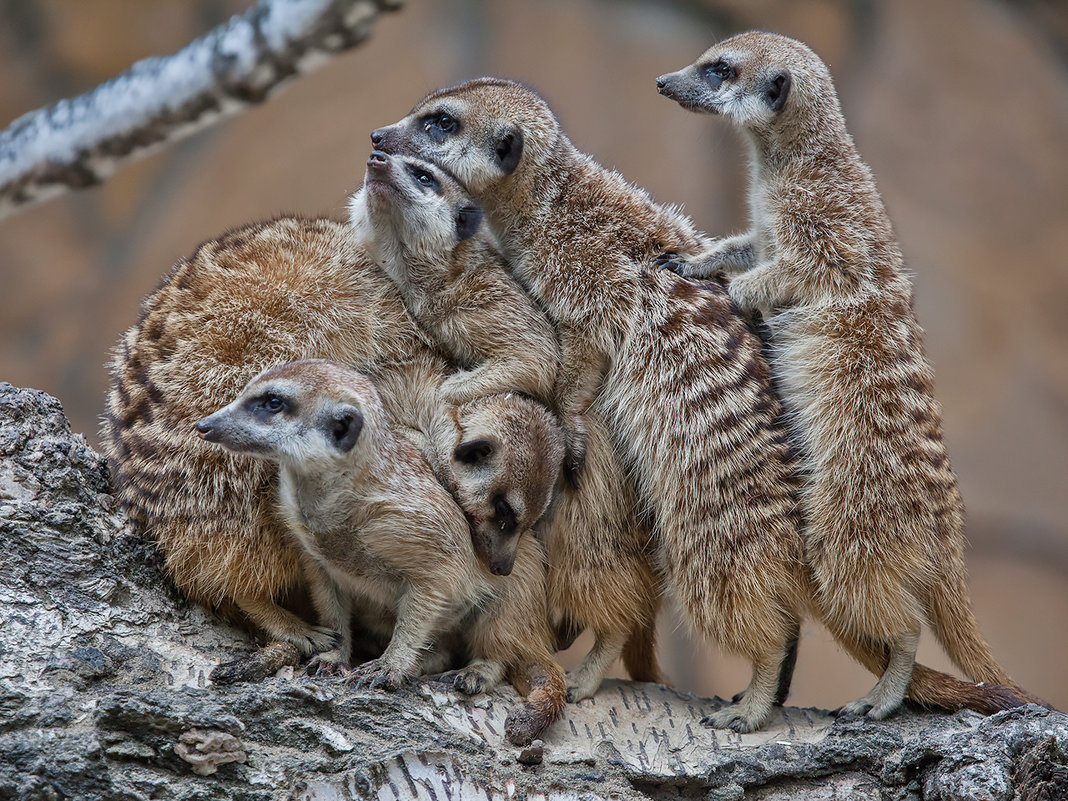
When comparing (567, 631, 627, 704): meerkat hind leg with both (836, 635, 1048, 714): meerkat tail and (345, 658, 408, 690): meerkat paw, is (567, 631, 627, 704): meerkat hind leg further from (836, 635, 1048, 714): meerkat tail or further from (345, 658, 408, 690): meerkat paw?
(836, 635, 1048, 714): meerkat tail

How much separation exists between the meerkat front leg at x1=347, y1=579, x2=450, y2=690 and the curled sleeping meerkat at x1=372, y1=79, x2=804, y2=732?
689 millimetres

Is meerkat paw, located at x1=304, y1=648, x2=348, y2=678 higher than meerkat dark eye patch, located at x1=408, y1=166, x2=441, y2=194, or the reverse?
meerkat dark eye patch, located at x1=408, y1=166, x2=441, y2=194

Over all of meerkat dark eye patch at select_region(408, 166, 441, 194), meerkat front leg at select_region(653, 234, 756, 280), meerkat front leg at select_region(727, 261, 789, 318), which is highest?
meerkat dark eye patch at select_region(408, 166, 441, 194)

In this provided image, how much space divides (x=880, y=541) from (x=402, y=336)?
1.48m

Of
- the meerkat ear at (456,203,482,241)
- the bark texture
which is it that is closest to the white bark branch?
the meerkat ear at (456,203,482,241)

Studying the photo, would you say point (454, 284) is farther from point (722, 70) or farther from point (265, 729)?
point (265, 729)

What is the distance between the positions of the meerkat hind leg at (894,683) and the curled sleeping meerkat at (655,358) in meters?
0.26

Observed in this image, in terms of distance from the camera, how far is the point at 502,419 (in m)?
2.96

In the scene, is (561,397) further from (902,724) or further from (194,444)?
(902,724)

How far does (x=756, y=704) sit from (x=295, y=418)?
146 cm

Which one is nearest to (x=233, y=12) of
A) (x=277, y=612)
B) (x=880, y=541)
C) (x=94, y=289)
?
(x=94, y=289)

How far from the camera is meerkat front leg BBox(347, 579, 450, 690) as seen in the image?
2682 millimetres

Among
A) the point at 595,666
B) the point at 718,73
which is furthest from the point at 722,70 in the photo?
the point at 595,666

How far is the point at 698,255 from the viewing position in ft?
10.8
